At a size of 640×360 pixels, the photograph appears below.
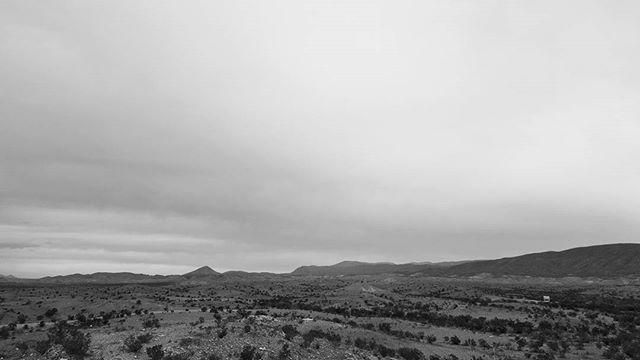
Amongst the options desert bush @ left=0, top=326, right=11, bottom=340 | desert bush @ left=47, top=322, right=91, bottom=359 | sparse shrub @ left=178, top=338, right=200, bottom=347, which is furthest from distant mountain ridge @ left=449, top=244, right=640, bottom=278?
desert bush @ left=0, top=326, right=11, bottom=340

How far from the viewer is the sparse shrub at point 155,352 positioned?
22172 mm

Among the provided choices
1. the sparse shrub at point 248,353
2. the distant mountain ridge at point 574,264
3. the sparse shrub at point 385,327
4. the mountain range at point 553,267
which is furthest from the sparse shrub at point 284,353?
the distant mountain ridge at point 574,264

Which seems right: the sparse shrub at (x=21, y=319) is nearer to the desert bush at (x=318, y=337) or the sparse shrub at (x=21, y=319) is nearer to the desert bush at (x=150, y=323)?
the desert bush at (x=150, y=323)

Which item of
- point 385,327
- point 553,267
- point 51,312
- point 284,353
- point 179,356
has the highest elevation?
point 553,267

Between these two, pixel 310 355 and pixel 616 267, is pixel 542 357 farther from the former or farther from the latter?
pixel 616 267

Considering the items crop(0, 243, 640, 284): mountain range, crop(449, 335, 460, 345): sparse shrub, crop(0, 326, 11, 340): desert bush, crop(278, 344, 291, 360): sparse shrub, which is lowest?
crop(449, 335, 460, 345): sparse shrub

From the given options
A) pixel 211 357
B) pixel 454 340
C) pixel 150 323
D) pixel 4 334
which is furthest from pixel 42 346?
pixel 454 340

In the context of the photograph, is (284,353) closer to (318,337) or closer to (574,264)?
(318,337)

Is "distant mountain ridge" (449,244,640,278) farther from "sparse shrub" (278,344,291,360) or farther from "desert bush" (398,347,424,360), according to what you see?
"sparse shrub" (278,344,291,360)

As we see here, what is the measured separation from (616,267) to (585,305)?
114 metres

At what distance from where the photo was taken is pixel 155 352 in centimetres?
2252

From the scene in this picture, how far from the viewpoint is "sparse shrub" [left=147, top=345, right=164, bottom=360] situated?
22172 mm

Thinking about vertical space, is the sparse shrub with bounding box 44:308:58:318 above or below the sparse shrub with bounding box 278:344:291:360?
above

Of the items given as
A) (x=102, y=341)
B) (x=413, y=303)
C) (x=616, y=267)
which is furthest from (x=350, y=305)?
(x=616, y=267)
